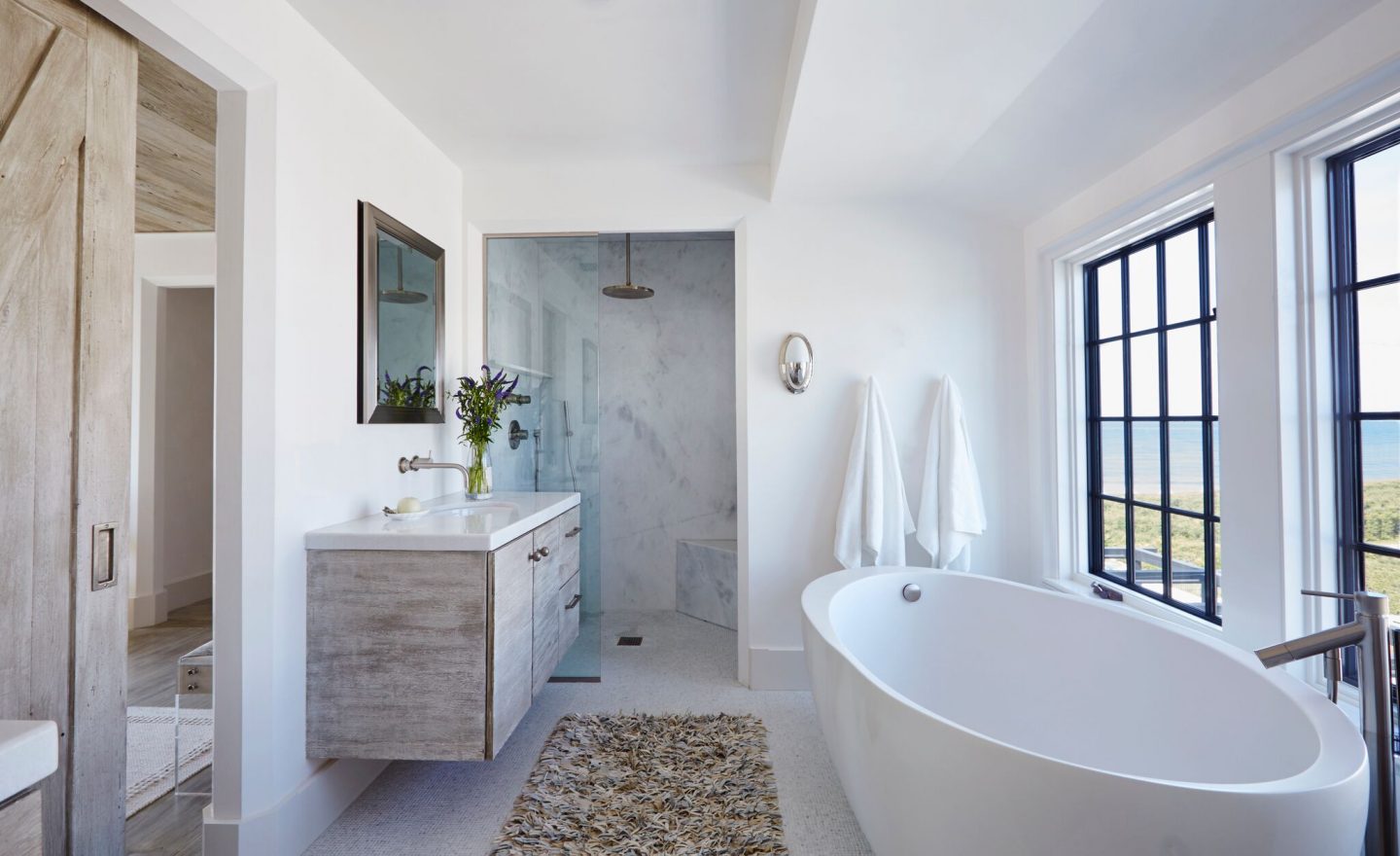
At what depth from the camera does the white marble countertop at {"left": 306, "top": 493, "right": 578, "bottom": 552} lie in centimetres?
189

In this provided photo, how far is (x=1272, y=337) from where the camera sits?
1.74 m

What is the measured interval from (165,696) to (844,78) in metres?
3.61

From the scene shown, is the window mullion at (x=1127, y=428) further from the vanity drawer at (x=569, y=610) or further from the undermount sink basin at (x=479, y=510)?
the undermount sink basin at (x=479, y=510)

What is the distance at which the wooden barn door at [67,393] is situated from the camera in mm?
1291

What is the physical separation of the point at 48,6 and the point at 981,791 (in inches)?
93.1

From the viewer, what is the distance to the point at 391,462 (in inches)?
96.0

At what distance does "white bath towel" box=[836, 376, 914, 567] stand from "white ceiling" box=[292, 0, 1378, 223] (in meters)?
1.01

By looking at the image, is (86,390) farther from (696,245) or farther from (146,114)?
(696,245)

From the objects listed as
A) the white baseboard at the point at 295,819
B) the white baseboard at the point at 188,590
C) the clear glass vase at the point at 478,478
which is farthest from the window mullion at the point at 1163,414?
the white baseboard at the point at 188,590

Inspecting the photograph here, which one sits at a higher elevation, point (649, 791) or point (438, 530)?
point (438, 530)

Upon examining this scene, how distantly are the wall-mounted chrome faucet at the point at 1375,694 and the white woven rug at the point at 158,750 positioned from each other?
2.83 m

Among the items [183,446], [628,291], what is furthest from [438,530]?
[183,446]

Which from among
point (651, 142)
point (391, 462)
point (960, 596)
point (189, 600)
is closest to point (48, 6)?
point (391, 462)

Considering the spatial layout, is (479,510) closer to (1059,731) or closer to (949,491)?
(949,491)
